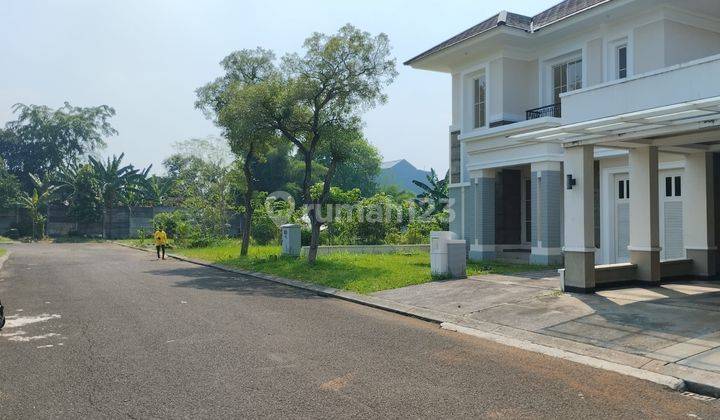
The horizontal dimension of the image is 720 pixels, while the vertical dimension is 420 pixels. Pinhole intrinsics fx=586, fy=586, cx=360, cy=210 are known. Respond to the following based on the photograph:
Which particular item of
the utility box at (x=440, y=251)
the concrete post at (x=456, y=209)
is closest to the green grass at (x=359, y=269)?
the utility box at (x=440, y=251)

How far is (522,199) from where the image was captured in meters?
19.3

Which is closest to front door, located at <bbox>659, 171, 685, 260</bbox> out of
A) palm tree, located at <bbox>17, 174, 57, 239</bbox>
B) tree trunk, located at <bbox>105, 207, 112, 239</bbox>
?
tree trunk, located at <bbox>105, 207, 112, 239</bbox>

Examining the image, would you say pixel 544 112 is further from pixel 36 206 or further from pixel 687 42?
pixel 36 206

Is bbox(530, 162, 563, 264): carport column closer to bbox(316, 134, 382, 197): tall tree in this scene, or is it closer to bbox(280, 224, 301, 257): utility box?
bbox(280, 224, 301, 257): utility box

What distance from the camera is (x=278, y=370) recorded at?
6.62 meters

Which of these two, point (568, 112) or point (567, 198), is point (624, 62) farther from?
point (567, 198)

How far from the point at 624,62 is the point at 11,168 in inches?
2358

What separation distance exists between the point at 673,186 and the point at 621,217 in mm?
1753

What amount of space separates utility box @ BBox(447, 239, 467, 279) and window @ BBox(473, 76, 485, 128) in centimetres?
613

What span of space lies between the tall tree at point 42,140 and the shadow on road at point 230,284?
44.7 meters

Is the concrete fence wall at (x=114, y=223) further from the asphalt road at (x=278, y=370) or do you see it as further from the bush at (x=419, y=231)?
the asphalt road at (x=278, y=370)

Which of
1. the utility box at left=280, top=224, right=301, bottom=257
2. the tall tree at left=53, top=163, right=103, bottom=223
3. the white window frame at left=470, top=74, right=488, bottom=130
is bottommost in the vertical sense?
the utility box at left=280, top=224, right=301, bottom=257

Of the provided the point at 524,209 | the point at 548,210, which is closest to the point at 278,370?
the point at 548,210

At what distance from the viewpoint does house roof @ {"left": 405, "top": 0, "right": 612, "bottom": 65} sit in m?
16.6
